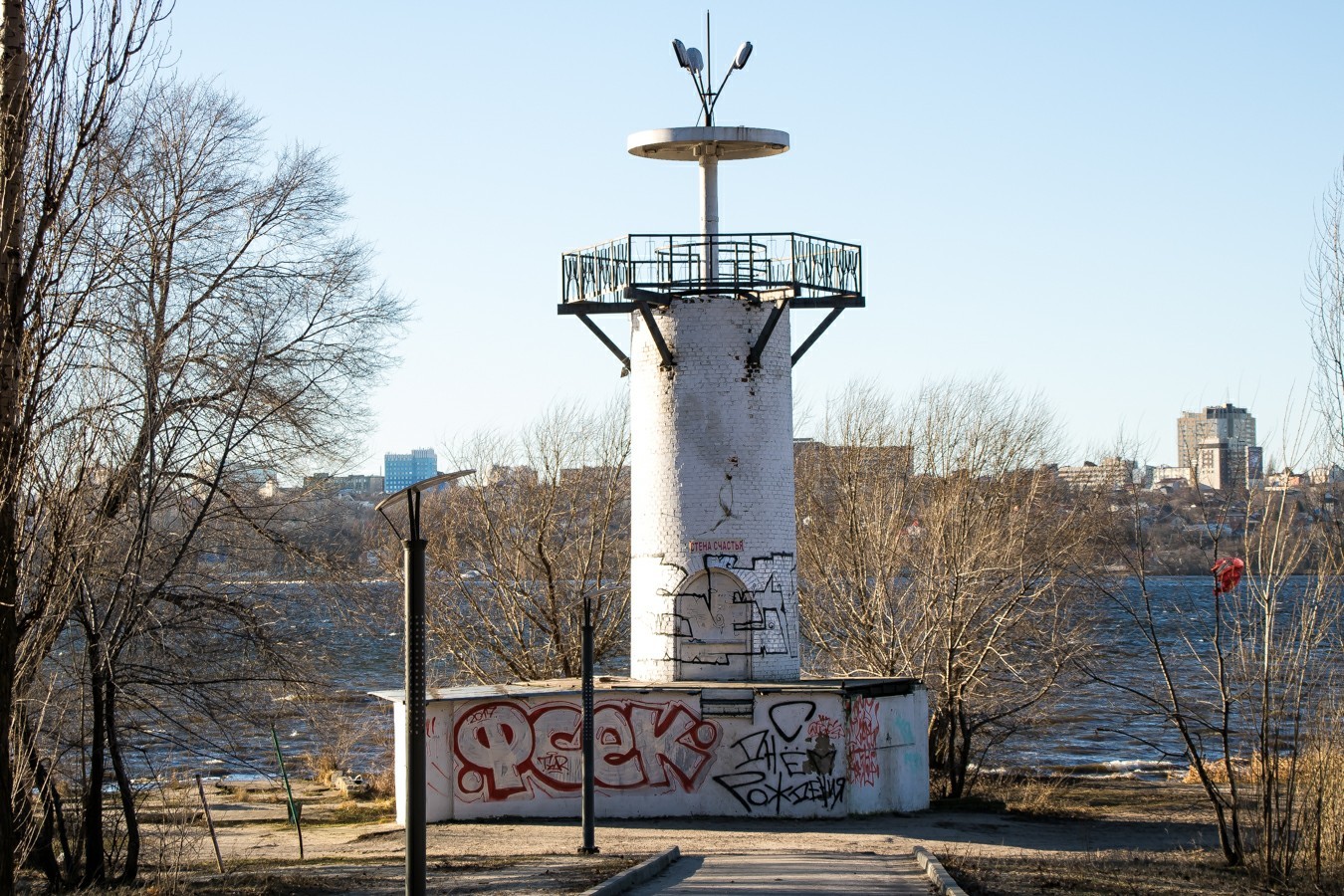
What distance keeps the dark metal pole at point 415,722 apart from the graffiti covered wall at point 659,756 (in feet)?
44.7

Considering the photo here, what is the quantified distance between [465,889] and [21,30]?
384 inches

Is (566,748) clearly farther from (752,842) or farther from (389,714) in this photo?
(389,714)

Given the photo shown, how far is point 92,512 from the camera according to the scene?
61.4 ft

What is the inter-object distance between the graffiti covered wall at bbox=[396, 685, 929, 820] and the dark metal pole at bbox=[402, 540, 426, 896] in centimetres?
1362

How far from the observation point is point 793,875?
18.3 m

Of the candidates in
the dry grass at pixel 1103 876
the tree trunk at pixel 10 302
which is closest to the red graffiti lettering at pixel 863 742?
the dry grass at pixel 1103 876

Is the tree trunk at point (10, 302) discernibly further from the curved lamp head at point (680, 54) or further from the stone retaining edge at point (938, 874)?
the curved lamp head at point (680, 54)

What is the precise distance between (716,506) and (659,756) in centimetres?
475

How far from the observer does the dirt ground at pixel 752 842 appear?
1812 cm

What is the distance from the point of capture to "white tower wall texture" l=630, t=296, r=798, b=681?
28.5 m

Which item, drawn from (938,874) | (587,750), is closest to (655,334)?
(587,750)

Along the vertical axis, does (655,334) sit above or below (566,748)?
above

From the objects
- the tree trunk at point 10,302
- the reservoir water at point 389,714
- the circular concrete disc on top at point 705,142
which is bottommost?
the reservoir water at point 389,714

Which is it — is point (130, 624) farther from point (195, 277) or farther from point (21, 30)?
point (21, 30)
